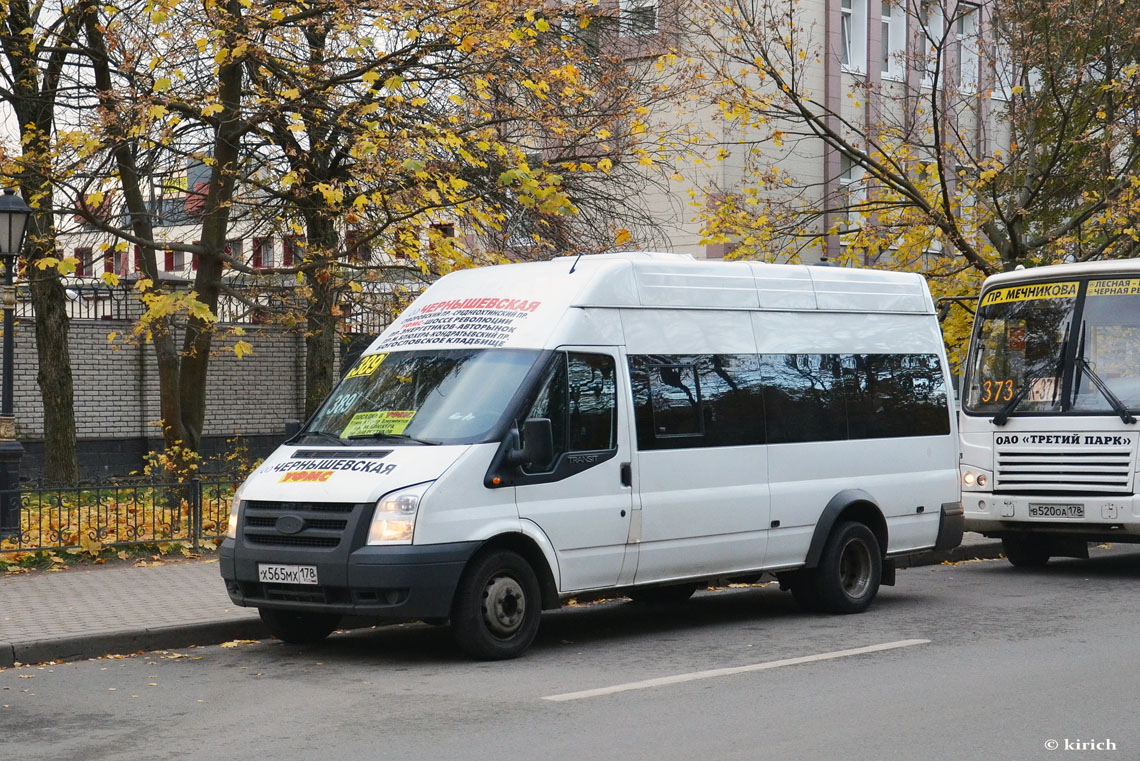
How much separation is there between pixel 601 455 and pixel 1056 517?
591 centimetres

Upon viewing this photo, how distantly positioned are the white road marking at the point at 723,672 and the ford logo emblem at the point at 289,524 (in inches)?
77.1

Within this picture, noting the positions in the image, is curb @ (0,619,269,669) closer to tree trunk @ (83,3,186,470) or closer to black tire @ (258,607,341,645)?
black tire @ (258,607,341,645)

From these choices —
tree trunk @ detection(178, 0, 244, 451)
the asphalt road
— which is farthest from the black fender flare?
tree trunk @ detection(178, 0, 244, 451)

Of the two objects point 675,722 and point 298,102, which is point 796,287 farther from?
point 298,102

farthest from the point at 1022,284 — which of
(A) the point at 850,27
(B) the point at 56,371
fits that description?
(A) the point at 850,27

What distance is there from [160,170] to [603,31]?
7276 millimetres

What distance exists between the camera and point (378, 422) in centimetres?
920

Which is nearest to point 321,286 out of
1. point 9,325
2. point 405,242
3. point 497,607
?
point 405,242

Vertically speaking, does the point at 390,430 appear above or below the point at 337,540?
above

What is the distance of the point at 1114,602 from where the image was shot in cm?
1169

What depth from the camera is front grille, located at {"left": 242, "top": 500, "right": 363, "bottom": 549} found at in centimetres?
854

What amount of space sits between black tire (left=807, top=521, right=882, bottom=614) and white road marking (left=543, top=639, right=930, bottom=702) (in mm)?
1243

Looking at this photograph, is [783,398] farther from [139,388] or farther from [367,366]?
[139,388]

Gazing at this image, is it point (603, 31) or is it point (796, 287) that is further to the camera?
point (603, 31)
